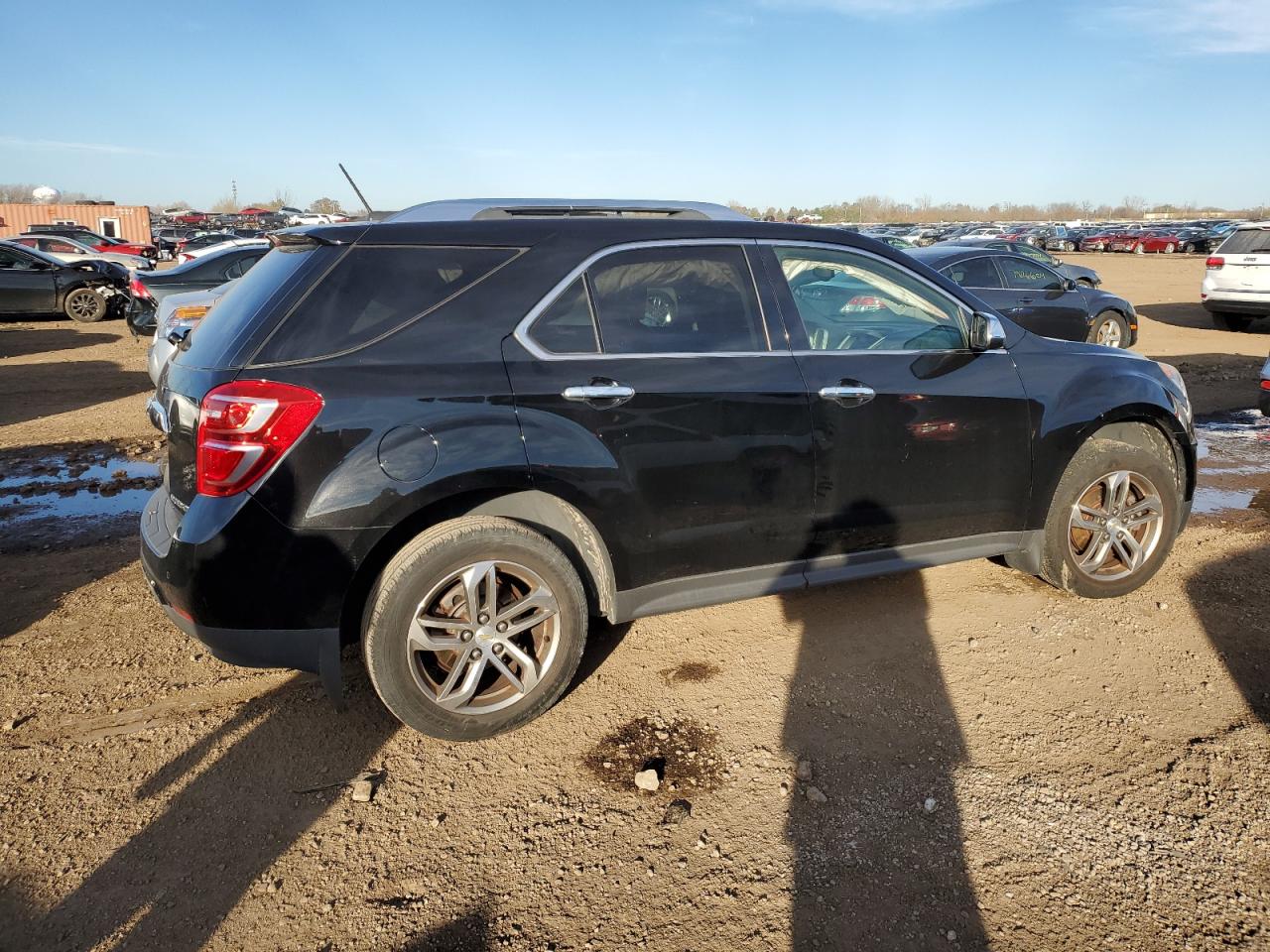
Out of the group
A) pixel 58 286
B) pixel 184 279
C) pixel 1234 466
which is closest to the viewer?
pixel 1234 466

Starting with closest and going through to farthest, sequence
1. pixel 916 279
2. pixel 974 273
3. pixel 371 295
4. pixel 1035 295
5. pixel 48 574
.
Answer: pixel 371 295 < pixel 916 279 < pixel 48 574 < pixel 974 273 < pixel 1035 295

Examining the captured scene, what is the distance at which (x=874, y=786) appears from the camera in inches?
116

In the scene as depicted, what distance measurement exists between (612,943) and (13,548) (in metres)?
4.55

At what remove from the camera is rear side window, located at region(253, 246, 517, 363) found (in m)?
2.94

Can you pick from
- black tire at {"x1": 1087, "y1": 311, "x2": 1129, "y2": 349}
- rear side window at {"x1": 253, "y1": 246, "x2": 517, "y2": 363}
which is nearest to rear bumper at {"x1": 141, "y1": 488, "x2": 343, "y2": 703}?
rear side window at {"x1": 253, "y1": 246, "x2": 517, "y2": 363}

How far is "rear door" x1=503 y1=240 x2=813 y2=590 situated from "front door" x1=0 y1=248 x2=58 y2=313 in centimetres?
1799

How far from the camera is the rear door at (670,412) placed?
124 inches

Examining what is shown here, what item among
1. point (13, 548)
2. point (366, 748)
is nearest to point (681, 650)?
point (366, 748)

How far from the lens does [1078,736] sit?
324 cm

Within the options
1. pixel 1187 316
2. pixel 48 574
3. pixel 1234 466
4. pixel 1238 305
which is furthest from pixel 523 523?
pixel 1187 316

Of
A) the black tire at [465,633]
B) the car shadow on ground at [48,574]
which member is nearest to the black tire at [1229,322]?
the black tire at [465,633]

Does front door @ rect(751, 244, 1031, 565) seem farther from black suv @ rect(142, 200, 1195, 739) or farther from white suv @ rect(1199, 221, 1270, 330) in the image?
white suv @ rect(1199, 221, 1270, 330)

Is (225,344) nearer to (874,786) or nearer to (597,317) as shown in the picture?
(597,317)

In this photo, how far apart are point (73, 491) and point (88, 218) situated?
51436mm
